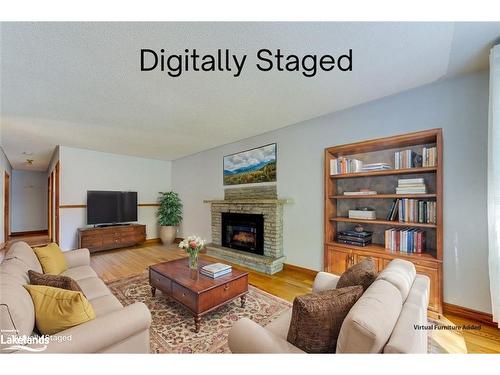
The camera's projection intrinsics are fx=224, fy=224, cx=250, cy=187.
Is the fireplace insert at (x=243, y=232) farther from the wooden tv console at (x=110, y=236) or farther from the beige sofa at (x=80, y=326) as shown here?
the beige sofa at (x=80, y=326)

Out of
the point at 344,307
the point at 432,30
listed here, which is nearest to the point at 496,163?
the point at 432,30

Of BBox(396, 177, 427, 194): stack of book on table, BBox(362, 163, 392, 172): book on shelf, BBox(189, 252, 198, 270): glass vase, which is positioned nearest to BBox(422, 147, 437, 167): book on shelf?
BBox(396, 177, 427, 194): stack of book on table

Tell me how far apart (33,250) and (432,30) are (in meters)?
3.98

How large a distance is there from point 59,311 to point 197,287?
105 centimetres

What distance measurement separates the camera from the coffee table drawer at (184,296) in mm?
2045

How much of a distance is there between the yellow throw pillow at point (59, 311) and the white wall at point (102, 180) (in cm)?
448

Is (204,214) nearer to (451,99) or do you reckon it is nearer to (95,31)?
(95,31)

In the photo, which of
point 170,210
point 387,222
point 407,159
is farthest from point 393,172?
point 170,210

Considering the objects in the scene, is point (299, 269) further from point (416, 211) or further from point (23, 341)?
point (23, 341)

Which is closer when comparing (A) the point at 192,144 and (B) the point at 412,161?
(B) the point at 412,161

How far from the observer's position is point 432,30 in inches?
64.2

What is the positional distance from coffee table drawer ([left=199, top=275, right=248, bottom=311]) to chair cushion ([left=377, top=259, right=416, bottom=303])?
140cm

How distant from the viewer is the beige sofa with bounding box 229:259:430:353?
92 cm

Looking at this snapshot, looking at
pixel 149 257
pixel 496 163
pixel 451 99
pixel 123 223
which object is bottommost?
pixel 149 257
